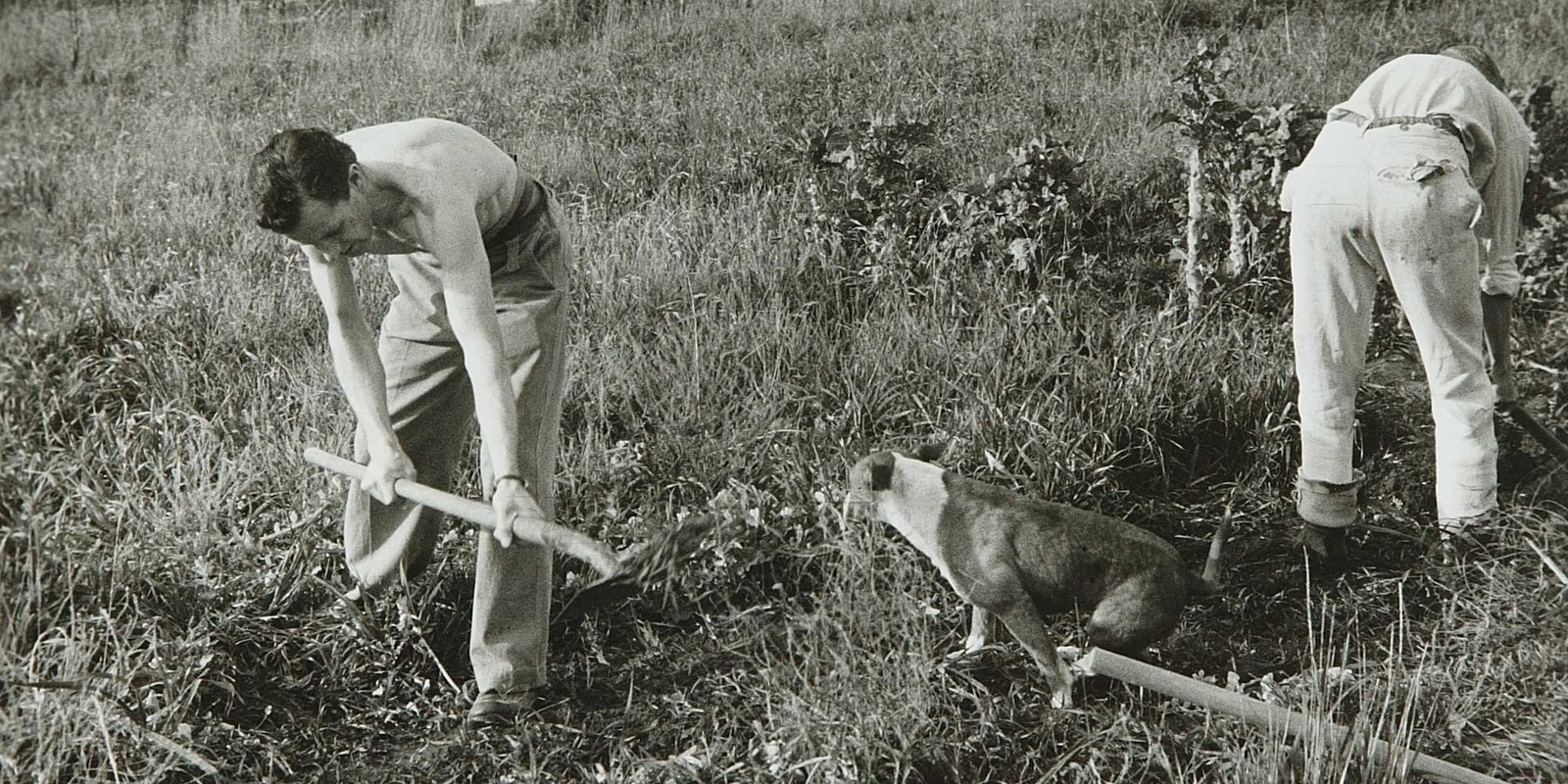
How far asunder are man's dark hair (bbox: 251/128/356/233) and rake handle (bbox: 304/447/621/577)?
2.26 feet

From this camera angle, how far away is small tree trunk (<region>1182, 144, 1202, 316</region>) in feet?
15.0

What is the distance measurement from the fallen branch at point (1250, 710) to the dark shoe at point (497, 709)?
147cm

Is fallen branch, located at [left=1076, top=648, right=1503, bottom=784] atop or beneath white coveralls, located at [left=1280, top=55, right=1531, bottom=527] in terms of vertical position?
beneath

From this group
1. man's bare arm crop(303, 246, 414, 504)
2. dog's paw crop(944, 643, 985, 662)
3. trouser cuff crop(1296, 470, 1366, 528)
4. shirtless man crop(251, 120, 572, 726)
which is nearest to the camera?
shirtless man crop(251, 120, 572, 726)

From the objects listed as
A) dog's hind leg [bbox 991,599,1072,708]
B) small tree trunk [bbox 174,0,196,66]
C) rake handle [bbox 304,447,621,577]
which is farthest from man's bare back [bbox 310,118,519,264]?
small tree trunk [bbox 174,0,196,66]

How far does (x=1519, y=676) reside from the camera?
2.87 metres

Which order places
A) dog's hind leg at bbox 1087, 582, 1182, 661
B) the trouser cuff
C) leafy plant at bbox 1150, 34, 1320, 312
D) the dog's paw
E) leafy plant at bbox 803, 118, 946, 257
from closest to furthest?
dog's hind leg at bbox 1087, 582, 1182, 661
the dog's paw
the trouser cuff
leafy plant at bbox 1150, 34, 1320, 312
leafy plant at bbox 803, 118, 946, 257

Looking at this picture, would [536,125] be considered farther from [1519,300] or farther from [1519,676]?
[1519,676]

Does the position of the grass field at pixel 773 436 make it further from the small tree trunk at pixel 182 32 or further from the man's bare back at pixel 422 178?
the man's bare back at pixel 422 178

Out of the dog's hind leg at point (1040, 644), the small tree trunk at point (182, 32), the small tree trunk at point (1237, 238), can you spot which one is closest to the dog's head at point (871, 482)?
the dog's hind leg at point (1040, 644)

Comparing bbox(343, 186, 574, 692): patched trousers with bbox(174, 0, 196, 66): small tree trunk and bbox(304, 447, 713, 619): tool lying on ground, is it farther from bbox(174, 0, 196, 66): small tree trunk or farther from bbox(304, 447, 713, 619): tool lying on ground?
bbox(174, 0, 196, 66): small tree trunk

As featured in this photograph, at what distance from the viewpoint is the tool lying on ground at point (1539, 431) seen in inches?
140

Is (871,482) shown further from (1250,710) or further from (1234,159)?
(1234,159)

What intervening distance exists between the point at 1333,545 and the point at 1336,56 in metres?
3.84
